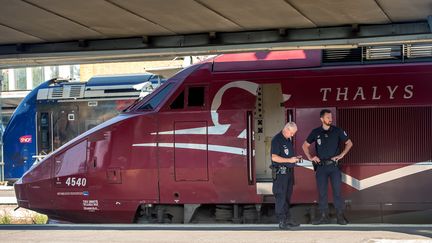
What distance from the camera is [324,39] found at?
1080 centimetres

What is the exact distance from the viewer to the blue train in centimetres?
1855

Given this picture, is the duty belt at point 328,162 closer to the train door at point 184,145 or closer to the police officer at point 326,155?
the police officer at point 326,155

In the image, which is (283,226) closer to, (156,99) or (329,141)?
(329,141)

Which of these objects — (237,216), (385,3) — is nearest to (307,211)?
(237,216)

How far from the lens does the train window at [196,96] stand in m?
10.8

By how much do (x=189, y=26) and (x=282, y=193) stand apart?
324 cm

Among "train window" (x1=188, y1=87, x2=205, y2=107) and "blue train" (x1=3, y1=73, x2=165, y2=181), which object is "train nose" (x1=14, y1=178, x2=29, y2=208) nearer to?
"train window" (x1=188, y1=87, x2=205, y2=107)

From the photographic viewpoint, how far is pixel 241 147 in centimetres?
1052

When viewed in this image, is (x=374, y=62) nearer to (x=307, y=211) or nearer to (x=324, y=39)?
(x=324, y=39)

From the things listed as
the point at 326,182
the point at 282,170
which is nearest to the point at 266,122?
the point at 326,182

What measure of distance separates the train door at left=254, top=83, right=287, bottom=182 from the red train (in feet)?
0.06

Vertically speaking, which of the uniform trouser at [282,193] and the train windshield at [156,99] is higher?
the train windshield at [156,99]

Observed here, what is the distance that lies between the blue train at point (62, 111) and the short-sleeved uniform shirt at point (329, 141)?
8.93 meters

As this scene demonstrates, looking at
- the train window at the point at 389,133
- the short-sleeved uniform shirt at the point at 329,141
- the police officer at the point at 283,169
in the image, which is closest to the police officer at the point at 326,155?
the short-sleeved uniform shirt at the point at 329,141
